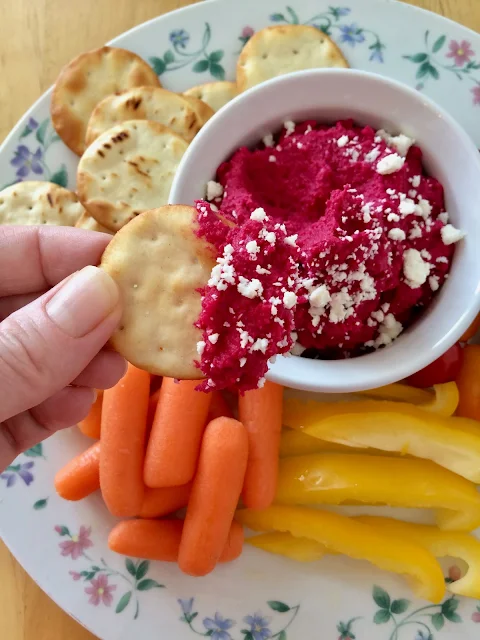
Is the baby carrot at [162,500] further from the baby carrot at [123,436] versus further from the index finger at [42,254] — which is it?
the index finger at [42,254]

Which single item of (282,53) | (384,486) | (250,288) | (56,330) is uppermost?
(282,53)

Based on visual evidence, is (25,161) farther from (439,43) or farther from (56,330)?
(439,43)

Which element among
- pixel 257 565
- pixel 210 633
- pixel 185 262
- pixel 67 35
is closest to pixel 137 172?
pixel 67 35

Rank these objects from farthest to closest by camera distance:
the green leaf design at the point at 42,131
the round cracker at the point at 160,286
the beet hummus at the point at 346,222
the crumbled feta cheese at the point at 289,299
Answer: the green leaf design at the point at 42,131 < the beet hummus at the point at 346,222 < the round cracker at the point at 160,286 < the crumbled feta cheese at the point at 289,299

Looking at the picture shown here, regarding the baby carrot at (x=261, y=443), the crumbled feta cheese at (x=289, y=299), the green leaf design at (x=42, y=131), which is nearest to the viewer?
the crumbled feta cheese at (x=289, y=299)

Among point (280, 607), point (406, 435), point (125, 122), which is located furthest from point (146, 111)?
point (280, 607)

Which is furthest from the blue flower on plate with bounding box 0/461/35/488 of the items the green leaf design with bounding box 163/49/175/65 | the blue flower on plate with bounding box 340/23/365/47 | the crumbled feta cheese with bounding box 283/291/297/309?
the blue flower on plate with bounding box 340/23/365/47

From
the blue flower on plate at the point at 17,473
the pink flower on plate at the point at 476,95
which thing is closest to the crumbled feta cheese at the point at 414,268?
the pink flower on plate at the point at 476,95
